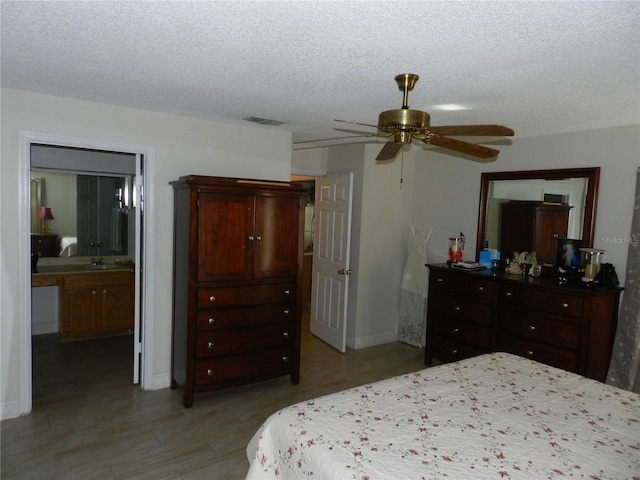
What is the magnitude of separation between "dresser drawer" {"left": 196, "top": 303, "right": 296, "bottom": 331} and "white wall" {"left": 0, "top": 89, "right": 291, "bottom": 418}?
0.55 meters

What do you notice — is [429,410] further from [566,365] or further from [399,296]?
[399,296]

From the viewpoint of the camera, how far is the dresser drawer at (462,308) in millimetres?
3816

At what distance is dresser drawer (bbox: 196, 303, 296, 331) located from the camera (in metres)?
3.30

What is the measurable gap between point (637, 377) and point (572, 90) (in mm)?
2129

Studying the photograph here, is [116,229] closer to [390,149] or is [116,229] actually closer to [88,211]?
[88,211]

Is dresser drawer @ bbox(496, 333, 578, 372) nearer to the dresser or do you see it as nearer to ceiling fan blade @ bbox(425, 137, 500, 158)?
the dresser

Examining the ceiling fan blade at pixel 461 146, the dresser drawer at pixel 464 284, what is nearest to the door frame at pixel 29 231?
the ceiling fan blade at pixel 461 146

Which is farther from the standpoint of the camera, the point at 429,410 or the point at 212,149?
the point at 212,149

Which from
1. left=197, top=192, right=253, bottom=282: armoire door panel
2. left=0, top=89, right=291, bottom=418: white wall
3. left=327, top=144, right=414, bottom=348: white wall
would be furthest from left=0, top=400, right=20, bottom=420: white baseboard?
left=327, top=144, right=414, bottom=348: white wall

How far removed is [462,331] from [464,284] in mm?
441

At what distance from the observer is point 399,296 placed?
16.9ft

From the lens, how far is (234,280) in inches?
133

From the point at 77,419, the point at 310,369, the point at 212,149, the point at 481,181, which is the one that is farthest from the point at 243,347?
the point at 481,181

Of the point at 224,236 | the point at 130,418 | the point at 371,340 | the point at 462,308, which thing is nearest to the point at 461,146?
the point at 224,236
